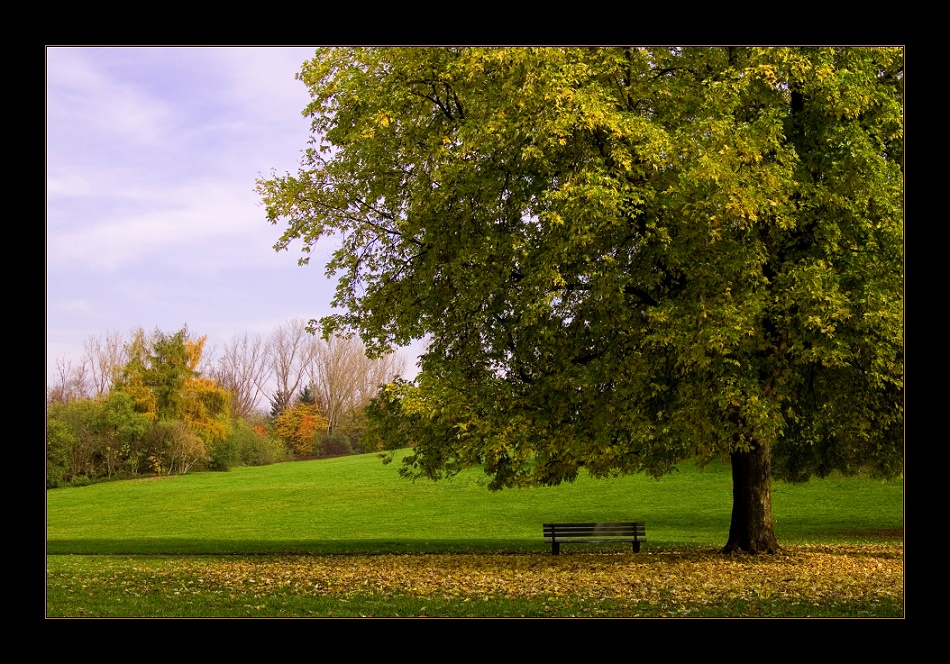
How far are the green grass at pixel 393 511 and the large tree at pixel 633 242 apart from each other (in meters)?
8.12

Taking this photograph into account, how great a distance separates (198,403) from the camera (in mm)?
53062

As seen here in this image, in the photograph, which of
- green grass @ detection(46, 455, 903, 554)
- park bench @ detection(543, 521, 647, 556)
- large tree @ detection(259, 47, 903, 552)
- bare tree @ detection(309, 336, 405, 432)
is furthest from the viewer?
bare tree @ detection(309, 336, 405, 432)

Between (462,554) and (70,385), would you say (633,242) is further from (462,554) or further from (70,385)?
(70,385)

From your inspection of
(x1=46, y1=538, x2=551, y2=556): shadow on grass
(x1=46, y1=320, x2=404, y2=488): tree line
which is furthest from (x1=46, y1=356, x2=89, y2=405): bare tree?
(x1=46, y1=538, x2=551, y2=556): shadow on grass

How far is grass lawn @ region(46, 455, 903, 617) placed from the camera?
12523 mm

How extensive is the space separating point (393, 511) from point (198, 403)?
18701 mm

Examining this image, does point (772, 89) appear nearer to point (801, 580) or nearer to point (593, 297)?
point (593, 297)

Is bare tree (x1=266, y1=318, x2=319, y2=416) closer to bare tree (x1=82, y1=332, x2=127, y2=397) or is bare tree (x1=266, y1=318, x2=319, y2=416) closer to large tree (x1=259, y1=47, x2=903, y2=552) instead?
bare tree (x1=82, y1=332, x2=127, y2=397)

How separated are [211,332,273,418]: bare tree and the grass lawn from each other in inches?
505

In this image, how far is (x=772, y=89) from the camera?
15.8m

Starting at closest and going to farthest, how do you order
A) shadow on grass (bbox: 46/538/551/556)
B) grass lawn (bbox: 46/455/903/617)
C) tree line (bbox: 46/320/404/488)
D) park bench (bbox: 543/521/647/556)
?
grass lawn (bbox: 46/455/903/617)
park bench (bbox: 543/521/647/556)
shadow on grass (bbox: 46/538/551/556)
tree line (bbox: 46/320/404/488)

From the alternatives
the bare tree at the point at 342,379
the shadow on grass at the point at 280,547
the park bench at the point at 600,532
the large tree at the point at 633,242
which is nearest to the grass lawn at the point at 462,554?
the shadow on grass at the point at 280,547

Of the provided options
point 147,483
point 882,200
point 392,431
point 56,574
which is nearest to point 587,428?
point 392,431

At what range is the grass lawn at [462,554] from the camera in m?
12.5
